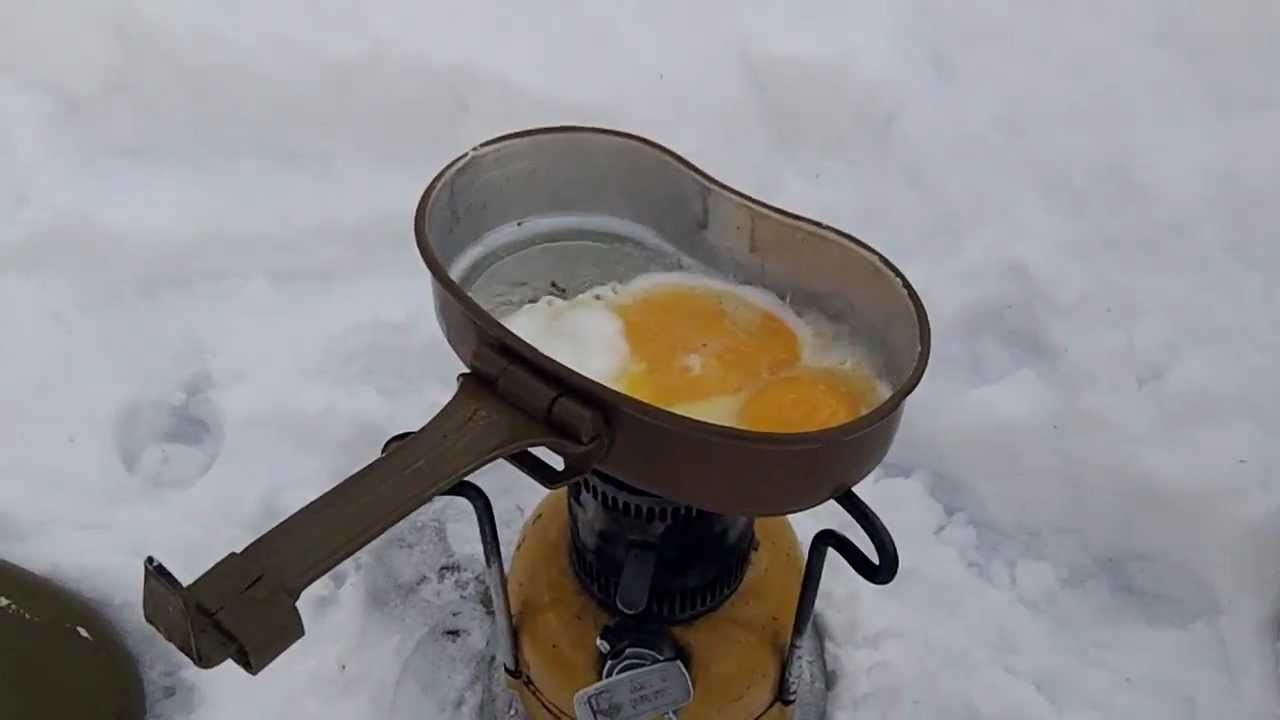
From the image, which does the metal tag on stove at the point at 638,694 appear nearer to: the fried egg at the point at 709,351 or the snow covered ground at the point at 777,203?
the fried egg at the point at 709,351

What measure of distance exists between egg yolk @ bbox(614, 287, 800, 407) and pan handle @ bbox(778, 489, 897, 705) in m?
0.11

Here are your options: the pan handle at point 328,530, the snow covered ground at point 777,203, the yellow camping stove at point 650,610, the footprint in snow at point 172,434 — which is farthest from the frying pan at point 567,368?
the footprint in snow at point 172,434

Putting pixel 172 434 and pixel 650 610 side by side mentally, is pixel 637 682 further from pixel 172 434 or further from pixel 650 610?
pixel 172 434

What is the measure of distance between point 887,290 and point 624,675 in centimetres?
30

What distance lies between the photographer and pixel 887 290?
0.85 m

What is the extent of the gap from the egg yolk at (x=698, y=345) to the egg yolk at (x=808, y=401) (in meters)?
0.02

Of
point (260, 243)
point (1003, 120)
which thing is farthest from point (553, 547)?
point (1003, 120)

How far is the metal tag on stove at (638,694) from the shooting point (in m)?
0.89

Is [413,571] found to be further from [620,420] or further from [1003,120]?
[1003,120]

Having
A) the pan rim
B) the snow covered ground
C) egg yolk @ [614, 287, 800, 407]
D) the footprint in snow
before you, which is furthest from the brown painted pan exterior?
the footprint in snow

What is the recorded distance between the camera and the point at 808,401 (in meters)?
0.85

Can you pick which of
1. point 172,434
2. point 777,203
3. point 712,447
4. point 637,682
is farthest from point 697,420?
point 777,203

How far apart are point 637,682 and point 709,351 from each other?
23 cm

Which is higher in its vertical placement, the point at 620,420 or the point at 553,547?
the point at 620,420
